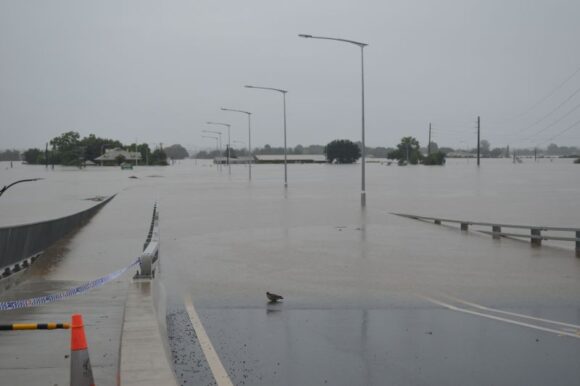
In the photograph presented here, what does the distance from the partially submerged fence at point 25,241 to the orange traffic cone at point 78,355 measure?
27.0 ft

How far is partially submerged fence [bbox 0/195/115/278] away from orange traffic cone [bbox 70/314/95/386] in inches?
325

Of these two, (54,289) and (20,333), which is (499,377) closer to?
(20,333)

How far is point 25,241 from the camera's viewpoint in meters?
15.0

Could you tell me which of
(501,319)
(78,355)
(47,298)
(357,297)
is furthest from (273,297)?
(78,355)

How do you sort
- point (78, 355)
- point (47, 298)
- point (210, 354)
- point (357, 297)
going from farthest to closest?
point (357, 297)
point (47, 298)
point (210, 354)
point (78, 355)

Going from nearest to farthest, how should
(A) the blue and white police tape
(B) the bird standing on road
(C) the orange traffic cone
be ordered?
(C) the orange traffic cone
(A) the blue and white police tape
(B) the bird standing on road

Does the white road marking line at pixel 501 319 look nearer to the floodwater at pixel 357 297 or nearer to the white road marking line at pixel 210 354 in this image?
the floodwater at pixel 357 297

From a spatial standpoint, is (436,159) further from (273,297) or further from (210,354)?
(210,354)

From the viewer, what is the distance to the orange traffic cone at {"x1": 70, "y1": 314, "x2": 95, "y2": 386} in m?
5.12

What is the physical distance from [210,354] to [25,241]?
910cm

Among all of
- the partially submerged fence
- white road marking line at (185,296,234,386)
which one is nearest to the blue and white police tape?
white road marking line at (185,296,234,386)

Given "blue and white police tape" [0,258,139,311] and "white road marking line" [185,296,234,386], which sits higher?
"blue and white police tape" [0,258,139,311]

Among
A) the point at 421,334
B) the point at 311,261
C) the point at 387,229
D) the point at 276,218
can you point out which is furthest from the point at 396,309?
the point at 276,218

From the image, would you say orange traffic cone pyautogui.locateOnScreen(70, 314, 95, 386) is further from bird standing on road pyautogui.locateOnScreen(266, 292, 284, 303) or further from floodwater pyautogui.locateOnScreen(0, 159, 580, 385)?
bird standing on road pyautogui.locateOnScreen(266, 292, 284, 303)
